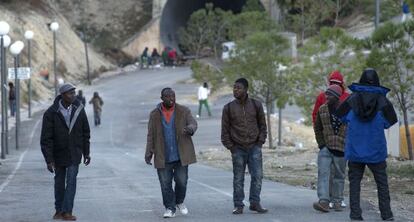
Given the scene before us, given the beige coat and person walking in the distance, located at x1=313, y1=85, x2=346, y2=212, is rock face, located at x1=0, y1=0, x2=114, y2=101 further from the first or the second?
person walking in the distance, located at x1=313, y1=85, x2=346, y2=212

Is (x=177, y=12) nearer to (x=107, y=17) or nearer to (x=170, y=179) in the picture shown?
(x=107, y=17)

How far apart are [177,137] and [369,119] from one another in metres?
2.33

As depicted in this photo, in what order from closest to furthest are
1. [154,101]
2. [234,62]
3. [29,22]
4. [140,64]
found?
[234,62] < [154,101] < [29,22] < [140,64]

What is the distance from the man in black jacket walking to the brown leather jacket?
5.62ft

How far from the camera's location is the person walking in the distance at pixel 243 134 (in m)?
12.2

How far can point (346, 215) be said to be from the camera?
39.9 feet

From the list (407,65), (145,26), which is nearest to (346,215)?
(407,65)

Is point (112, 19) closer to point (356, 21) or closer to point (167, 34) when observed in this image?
point (167, 34)

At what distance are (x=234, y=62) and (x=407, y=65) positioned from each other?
12026mm

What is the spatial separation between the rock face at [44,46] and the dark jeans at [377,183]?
40047 millimetres

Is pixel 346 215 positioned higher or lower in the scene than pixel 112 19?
lower

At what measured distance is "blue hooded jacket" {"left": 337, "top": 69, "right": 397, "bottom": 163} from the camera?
11273mm

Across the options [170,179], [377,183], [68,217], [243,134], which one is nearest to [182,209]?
[170,179]

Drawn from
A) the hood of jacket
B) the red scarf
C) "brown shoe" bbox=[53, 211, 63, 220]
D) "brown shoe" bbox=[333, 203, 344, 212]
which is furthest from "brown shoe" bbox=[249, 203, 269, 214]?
"brown shoe" bbox=[53, 211, 63, 220]
